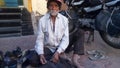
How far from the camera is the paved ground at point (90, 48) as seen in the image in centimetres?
535

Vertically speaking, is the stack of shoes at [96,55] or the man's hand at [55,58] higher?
the man's hand at [55,58]

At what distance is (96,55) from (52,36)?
6.18 feet

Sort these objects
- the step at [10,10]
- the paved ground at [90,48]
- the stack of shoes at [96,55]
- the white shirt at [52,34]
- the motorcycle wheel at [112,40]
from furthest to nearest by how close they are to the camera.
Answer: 1. the step at [10,10]
2. the motorcycle wheel at [112,40]
3. the stack of shoes at [96,55]
4. the paved ground at [90,48]
5. the white shirt at [52,34]

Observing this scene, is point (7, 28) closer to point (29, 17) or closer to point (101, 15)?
point (29, 17)

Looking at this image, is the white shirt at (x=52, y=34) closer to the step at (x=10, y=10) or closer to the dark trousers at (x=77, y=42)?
the dark trousers at (x=77, y=42)

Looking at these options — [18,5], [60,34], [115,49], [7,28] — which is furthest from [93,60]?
[18,5]

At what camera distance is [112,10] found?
5930mm

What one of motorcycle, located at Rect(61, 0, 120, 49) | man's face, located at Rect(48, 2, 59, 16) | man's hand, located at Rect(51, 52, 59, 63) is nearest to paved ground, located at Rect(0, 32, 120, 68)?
motorcycle, located at Rect(61, 0, 120, 49)

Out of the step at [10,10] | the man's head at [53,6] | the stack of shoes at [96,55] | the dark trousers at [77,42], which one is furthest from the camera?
the step at [10,10]

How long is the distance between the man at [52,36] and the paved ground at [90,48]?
3.96 ft

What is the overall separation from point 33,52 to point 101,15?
2145 millimetres

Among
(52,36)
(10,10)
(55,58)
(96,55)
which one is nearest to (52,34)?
(52,36)

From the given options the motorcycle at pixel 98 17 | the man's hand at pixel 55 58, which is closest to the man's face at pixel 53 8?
the man's hand at pixel 55 58

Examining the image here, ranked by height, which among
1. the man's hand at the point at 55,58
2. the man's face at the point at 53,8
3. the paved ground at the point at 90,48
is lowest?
the paved ground at the point at 90,48
